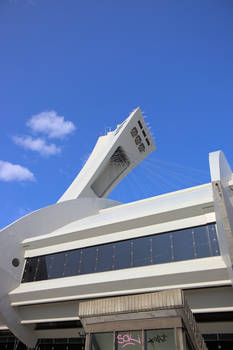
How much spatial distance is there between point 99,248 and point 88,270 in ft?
3.94

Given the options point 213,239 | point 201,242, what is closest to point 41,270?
point 201,242

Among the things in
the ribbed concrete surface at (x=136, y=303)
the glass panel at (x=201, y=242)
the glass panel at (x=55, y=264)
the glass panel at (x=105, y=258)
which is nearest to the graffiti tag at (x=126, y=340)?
the ribbed concrete surface at (x=136, y=303)

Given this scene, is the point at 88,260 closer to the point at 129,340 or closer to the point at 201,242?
the point at 201,242

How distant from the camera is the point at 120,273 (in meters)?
13.6

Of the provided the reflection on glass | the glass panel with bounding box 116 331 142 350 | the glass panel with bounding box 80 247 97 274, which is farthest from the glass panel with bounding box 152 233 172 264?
the glass panel with bounding box 116 331 142 350

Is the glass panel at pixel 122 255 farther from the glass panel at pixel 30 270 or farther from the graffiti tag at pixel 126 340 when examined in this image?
the graffiti tag at pixel 126 340

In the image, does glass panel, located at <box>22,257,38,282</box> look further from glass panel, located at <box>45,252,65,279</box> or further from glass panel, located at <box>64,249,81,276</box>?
glass panel, located at <box>64,249,81,276</box>

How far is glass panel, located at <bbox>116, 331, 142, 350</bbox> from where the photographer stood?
6.39m

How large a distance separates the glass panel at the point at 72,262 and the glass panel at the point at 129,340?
9.01m

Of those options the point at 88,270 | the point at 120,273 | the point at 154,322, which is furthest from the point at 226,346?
the point at 154,322

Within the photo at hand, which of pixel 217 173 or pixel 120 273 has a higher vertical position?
pixel 217 173

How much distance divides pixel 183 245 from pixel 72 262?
6.17 meters

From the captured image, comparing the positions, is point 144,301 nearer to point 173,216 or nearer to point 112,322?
point 112,322

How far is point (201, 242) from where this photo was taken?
41.2 ft
